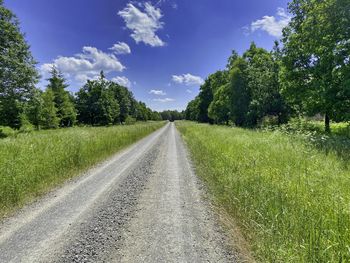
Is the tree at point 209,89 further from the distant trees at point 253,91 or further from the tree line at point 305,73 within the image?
the tree line at point 305,73

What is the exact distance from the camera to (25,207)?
20.2ft

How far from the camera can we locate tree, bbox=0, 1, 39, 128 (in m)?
23.3

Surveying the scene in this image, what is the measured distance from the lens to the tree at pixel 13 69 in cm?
2331

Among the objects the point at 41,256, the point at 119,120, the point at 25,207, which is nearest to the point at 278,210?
the point at 41,256

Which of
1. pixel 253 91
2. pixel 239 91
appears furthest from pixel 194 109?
pixel 253 91

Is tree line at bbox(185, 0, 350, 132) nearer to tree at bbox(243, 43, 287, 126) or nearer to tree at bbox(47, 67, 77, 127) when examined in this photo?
tree at bbox(243, 43, 287, 126)

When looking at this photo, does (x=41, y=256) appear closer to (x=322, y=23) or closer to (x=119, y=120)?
(x=322, y=23)

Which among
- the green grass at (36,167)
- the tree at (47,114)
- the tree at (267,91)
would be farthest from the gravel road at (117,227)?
the tree at (47,114)

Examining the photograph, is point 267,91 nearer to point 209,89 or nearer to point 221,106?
point 221,106

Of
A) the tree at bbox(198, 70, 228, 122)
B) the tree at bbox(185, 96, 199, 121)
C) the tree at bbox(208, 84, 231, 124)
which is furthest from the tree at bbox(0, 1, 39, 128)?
the tree at bbox(185, 96, 199, 121)

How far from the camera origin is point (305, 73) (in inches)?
721

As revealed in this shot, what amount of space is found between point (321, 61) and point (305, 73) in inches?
125

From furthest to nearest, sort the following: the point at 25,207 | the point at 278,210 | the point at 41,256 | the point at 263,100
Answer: the point at 263,100 → the point at 25,207 → the point at 278,210 → the point at 41,256

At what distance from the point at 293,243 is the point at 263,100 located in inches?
944
